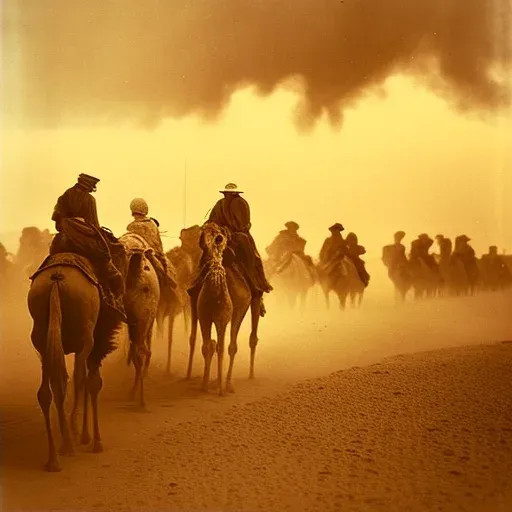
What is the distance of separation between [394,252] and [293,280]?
1.11m

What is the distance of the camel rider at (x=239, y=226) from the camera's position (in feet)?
26.8

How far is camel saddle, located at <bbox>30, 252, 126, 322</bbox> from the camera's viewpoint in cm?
657

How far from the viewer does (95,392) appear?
698 cm

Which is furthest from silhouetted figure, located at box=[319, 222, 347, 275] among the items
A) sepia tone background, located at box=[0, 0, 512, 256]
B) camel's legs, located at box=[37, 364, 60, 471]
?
Result: camel's legs, located at box=[37, 364, 60, 471]

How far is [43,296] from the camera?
6398mm

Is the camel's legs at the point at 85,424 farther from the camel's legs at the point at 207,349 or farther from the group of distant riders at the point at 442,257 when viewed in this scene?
the group of distant riders at the point at 442,257

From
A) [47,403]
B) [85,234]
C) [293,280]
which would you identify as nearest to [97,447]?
[47,403]

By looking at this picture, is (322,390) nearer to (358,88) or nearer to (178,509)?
(178,509)

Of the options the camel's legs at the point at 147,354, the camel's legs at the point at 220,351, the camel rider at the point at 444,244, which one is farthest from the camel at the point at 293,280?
the camel's legs at the point at 147,354

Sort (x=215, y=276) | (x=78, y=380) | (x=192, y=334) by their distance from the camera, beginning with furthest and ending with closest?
(x=192, y=334)
(x=215, y=276)
(x=78, y=380)

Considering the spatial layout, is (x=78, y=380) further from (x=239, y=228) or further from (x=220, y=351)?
(x=239, y=228)

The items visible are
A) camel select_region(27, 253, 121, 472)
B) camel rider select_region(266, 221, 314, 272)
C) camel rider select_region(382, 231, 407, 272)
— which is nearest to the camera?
camel select_region(27, 253, 121, 472)

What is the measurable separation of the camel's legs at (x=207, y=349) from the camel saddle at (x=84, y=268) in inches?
46.7

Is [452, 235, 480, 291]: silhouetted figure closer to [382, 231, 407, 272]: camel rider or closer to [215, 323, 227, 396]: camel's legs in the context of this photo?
[382, 231, 407, 272]: camel rider
